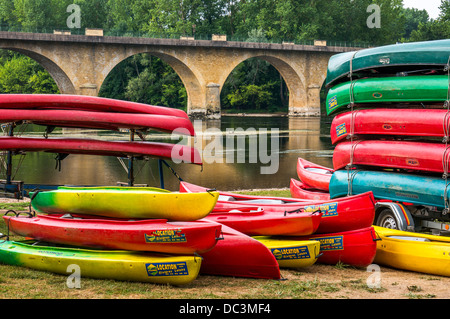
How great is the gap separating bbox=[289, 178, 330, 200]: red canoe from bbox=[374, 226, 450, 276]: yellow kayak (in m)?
3.23

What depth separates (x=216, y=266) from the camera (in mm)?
6781

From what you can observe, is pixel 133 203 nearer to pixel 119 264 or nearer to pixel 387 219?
pixel 119 264

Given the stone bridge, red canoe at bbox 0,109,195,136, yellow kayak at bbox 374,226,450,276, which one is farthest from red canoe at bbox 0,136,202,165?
the stone bridge

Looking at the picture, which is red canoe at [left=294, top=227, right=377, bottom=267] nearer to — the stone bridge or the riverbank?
the riverbank

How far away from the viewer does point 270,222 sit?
7.29 m

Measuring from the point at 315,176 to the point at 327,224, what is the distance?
419 cm

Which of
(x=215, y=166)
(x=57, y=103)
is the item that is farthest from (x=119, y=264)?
(x=215, y=166)

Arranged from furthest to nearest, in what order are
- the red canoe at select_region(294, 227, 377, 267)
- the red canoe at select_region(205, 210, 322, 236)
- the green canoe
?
the green canoe, the red canoe at select_region(294, 227, 377, 267), the red canoe at select_region(205, 210, 322, 236)

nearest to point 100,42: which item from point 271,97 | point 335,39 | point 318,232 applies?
point 271,97

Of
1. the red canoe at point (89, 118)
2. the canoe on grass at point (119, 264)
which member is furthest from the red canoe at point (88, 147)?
the canoe on grass at point (119, 264)

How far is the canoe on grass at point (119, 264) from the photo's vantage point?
623 cm

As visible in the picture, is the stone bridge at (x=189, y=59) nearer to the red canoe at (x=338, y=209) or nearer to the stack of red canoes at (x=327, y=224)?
the red canoe at (x=338, y=209)

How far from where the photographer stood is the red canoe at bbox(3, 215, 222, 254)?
629 centimetres

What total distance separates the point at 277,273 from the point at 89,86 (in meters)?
37.8
